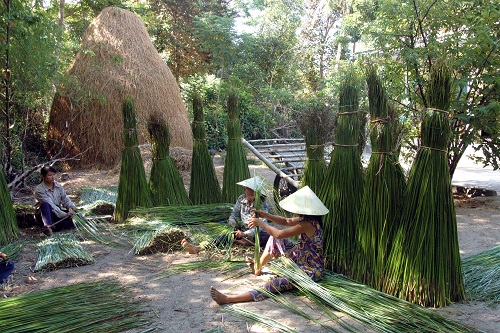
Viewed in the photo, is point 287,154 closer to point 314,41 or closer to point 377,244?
point 377,244

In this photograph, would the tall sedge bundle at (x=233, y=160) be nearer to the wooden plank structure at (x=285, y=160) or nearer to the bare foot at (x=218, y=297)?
the wooden plank structure at (x=285, y=160)

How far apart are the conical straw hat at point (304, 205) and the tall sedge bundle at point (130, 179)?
2387mm

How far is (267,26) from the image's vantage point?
15.6 m

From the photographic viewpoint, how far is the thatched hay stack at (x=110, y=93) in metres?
9.12

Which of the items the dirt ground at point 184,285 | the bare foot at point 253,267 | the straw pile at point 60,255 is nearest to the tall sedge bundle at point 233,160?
the dirt ground at point 184,285

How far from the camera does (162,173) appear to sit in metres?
5.32

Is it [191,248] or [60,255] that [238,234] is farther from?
[60,255]

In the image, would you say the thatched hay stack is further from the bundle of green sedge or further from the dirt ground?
the bundle of green sedge

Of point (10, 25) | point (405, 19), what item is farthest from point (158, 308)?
point (405, 19)

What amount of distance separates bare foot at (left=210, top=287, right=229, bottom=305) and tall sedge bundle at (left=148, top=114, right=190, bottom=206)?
2404mm

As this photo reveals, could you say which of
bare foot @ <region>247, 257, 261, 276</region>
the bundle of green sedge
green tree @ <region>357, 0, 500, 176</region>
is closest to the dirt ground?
bare foot @ <region>247, 257, 261, 276</region>

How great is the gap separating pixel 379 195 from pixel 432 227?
43cm

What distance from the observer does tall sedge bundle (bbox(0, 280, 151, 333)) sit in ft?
8.24

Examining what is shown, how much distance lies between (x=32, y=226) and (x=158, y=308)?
309cm
